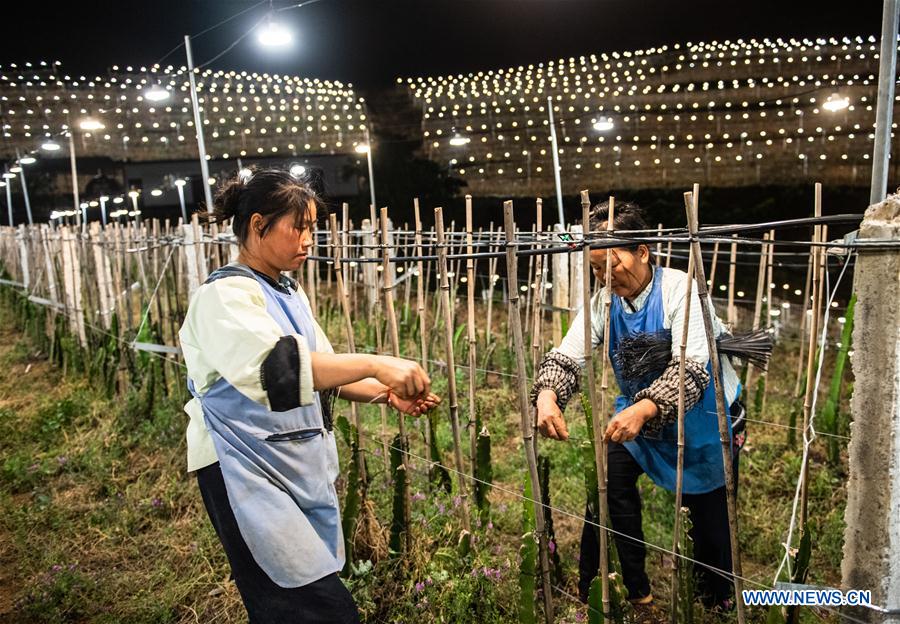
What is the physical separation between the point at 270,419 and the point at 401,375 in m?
0.41

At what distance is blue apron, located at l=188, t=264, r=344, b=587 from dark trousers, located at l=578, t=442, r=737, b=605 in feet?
3.94

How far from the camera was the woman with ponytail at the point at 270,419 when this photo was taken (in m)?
1.40

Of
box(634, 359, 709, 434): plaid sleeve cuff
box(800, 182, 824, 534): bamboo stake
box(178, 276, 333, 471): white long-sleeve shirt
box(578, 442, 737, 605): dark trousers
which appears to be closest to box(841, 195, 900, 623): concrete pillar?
box(800, 182, 824, 534): bamboo stake

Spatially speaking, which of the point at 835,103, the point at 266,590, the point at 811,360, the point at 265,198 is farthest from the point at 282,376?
the point at 835,103

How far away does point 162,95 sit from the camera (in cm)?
669

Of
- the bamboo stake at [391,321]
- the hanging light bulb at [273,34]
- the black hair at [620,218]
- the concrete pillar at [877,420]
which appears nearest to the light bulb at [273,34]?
the hanging light bulb at [273,34]

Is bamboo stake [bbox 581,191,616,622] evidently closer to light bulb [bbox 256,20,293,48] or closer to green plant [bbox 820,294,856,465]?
green plant [bbox 820,294,856,465]

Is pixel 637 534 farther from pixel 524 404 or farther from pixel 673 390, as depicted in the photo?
pixel 524 404

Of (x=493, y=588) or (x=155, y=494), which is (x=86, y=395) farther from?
(x=493, y=588)

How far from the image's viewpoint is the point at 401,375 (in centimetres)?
137

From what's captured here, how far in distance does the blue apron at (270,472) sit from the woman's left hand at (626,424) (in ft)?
3.09

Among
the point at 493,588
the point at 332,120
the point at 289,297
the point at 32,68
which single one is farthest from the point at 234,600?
the point at 32,68

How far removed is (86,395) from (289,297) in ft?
15.6

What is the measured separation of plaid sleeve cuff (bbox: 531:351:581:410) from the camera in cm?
229
